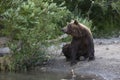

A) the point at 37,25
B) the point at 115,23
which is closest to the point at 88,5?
the point at 115,23

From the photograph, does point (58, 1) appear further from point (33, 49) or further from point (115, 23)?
point (33, 49)

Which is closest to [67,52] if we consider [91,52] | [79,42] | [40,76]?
[79,42]

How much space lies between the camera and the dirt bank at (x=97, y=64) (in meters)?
10.9

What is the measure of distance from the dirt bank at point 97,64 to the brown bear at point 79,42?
0.26 meters

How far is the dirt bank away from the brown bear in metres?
0.26

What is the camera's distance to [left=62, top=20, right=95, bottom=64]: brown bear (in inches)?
457

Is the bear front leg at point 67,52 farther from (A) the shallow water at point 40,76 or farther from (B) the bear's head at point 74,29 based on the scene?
(A) the shallow water at point 40,76

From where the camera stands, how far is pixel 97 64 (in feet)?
38.0

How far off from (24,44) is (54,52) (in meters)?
1.60

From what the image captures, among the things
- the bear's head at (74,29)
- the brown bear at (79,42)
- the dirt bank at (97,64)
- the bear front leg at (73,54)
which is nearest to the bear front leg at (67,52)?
the brown bear at (79,42)

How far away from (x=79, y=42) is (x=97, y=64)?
31.9 inches

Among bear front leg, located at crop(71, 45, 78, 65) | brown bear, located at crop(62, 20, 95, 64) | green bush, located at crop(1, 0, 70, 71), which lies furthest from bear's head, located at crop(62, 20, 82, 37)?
green bush, located at crop(1, 0, 70, 71)

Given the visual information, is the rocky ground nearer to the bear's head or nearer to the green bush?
the green bush

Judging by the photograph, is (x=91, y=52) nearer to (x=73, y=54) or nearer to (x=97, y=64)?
(x=97, y=64)
